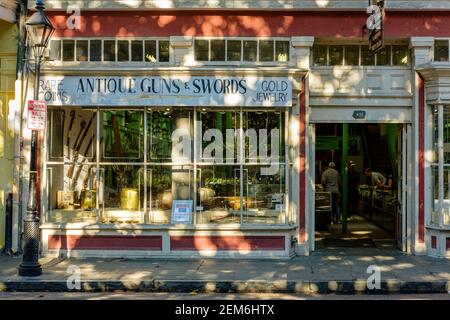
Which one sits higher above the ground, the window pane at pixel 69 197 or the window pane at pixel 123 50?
the window pane at pixel 123 50

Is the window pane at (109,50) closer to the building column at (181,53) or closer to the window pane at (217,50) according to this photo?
the building column at (181,53)

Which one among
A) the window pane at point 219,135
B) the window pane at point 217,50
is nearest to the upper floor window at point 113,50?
the window pane at point 217,50

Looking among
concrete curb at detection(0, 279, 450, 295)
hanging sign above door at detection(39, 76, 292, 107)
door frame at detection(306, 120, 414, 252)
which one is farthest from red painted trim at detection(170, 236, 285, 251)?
hanging sign above door at detection(39, 76, 292, 107)

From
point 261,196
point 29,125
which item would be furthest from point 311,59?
point 29,125

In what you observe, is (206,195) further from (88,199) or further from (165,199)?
(88,199)

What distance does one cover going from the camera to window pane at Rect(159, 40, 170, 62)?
43.0 feet

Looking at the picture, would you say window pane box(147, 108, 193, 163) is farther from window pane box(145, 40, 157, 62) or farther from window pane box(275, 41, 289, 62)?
window pane box(275, 41, 289, 62)

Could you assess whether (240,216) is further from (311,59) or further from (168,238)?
(311,59)

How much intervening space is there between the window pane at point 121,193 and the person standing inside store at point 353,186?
332 inches

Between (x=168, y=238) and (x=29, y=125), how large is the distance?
11.7 ft

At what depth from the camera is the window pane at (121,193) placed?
42.8ft

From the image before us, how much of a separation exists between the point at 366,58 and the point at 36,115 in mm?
6724

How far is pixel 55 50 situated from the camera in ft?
43.2

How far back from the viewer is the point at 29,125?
10867 millimetres
